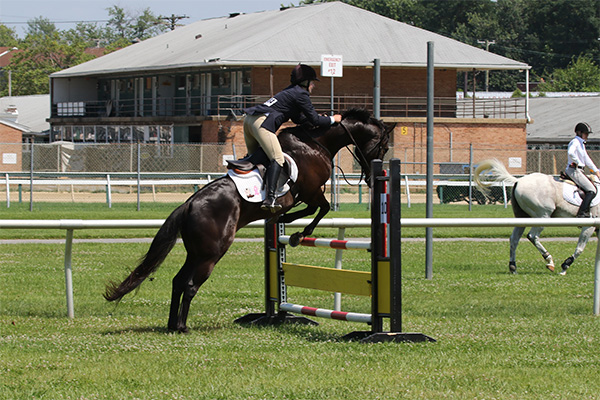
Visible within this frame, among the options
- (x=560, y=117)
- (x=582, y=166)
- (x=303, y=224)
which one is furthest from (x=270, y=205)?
(x=560, y=117)

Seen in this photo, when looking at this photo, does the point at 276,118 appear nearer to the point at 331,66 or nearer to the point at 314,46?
the point at 331,66

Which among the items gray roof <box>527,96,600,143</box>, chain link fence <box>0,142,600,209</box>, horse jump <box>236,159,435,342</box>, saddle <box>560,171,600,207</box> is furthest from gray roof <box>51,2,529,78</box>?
horse jump <box>236,159,435,342</box>

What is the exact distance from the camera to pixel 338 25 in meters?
57.6

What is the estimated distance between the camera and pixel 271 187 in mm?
8898

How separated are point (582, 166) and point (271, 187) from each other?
9209mm

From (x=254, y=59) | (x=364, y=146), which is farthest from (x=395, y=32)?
(x=364, y=146)

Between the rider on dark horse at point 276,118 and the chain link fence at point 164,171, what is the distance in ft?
76.5

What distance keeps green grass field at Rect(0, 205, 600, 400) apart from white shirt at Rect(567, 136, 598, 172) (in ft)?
8.25

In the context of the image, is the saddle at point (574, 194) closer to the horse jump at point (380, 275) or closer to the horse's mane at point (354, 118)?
the horse's mane at point (354, 118)

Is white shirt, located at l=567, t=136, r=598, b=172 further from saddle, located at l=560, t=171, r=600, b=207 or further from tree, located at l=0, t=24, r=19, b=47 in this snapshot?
tree, located at l=0, t=24, r=19, b=47

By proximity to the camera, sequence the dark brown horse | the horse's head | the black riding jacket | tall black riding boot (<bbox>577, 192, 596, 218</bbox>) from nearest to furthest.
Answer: the dark brown horse, the black riding jacket, the horse's head, tall black riding boot (<bbox>577, 192, 596, 218</bbox>)

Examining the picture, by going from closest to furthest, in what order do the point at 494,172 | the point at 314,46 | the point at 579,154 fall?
the point at 579,154, the point at 494,172, the point at 314,46

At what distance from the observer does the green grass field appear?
6.63 meters

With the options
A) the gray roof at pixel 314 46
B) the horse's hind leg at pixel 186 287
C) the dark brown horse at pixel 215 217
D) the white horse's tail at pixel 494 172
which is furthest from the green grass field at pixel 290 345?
the gray roof at pixel 314 46
